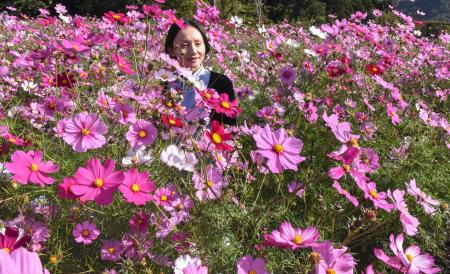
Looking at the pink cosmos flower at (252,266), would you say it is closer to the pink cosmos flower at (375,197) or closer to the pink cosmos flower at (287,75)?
the pink cosmos flower at (375,197)

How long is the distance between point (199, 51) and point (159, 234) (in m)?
1.29

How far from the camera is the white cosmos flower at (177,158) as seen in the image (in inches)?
43.6

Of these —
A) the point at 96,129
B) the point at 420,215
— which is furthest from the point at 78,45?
the point at 420,215

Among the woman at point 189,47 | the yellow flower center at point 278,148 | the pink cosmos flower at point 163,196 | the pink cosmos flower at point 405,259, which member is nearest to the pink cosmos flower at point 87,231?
the pink cosmos flower at point 163,196

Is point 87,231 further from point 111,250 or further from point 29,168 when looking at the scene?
point 29,168

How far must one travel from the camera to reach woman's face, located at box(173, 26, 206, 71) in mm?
2191

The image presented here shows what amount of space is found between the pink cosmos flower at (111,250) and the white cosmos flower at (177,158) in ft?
1.15

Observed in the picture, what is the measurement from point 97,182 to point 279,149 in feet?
1.59

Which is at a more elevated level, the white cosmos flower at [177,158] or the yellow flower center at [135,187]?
the yellow flower center at [135,187]

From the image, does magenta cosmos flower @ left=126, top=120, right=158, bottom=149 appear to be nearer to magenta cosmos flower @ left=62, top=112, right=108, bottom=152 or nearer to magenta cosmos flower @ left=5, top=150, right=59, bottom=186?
magenta cosmos flower @ left=62, top=112, right=108, bottom=152

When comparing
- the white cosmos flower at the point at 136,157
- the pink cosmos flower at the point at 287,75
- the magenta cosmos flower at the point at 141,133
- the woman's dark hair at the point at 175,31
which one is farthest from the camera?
the pink cosmos flower at the point at 287,75

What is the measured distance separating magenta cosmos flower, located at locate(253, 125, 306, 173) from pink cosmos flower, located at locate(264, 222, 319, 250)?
0.55 ft

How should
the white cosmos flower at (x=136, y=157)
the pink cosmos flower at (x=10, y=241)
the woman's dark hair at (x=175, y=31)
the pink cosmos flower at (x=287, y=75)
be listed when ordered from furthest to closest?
the pink cosmos flower at (x=287, y=75) → the woman's dark hair at (x=175, y=31) → the white cosmos flower at (x=136, y=157) → the pink cosmos flower at (x=10, y=241)

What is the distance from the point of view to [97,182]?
0.93 meters
